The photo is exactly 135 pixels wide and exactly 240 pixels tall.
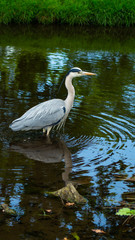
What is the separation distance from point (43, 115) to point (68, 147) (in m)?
0.91

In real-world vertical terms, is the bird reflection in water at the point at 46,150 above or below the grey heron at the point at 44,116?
below

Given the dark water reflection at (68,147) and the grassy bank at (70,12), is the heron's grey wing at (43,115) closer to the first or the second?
the dark water reflection at (68,147)

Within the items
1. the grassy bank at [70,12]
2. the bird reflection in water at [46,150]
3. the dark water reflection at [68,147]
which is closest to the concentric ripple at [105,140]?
the dark water reflection at [68,147]

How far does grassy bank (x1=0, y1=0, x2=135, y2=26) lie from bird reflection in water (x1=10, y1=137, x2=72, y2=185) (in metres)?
14.1

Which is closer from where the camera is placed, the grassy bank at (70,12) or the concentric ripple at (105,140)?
the concentric ripple at (105,140)

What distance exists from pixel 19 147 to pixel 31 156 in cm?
44

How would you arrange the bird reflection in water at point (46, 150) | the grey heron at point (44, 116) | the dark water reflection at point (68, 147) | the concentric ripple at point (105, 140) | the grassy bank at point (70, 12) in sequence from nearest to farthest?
the dark water reflection at point (68, 147), the bird reflection in water at point (46, 150), the concentric ripple at point (105, 140), the grey heron at point (44, 116), the grassy bank at point (70, 12)

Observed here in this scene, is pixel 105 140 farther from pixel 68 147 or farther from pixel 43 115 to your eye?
pixel 43 115

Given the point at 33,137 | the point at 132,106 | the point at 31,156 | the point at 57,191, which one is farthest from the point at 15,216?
the point at 132,106

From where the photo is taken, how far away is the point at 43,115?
25.4 feet

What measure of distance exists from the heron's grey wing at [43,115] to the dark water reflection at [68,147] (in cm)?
29

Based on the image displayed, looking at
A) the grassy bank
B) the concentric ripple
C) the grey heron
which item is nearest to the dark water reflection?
the concentric ripple

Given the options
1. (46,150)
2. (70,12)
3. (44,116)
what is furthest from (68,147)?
(70,12)

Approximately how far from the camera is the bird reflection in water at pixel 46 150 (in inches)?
264
